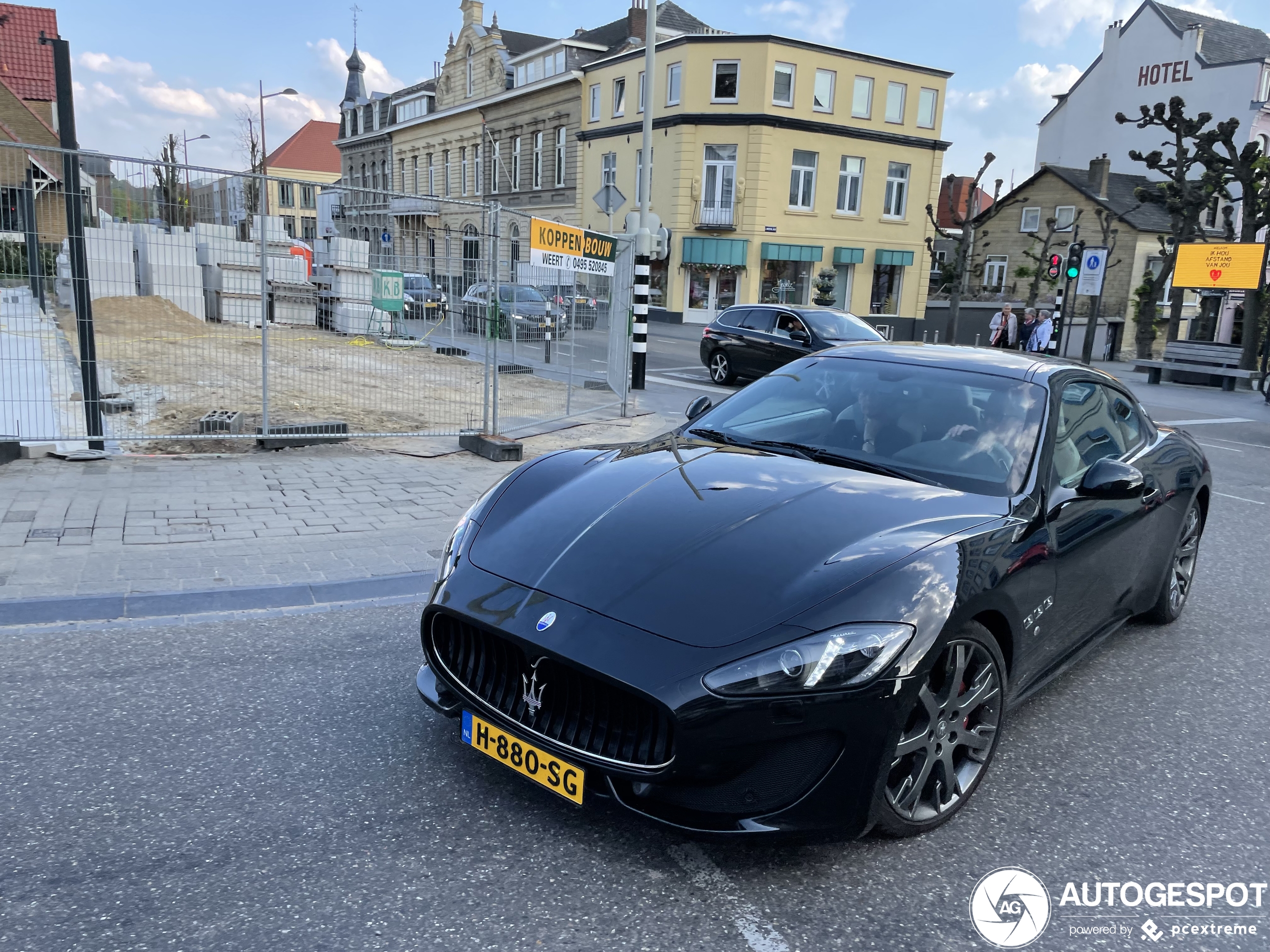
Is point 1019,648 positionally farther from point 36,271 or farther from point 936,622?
point 36,271

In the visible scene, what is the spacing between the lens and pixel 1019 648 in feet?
10.4

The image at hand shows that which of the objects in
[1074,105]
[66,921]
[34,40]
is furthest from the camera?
[1074,105]

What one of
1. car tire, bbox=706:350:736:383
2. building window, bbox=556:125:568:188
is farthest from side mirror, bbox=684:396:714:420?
building window, bbox=556:125:568:188

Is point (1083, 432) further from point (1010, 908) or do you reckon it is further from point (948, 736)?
point (1010, 908)

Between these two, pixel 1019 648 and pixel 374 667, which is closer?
pixel 1019 648

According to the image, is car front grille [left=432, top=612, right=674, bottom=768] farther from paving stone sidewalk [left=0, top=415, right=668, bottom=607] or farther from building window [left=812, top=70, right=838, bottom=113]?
building window [left=812, top=70, right=838, bottom=113]

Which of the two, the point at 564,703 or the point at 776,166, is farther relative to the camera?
the point at 776,166

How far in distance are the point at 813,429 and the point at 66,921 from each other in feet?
9.93

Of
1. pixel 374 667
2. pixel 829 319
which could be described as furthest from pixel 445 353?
pixel 829 319

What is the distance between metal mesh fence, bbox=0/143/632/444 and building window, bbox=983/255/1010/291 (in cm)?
3993

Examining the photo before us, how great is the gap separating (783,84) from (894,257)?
883 cm

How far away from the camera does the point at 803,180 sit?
3697 centimetres

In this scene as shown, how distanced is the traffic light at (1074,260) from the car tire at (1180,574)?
19049mm

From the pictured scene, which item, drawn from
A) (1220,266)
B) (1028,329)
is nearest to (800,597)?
(1220,266)
